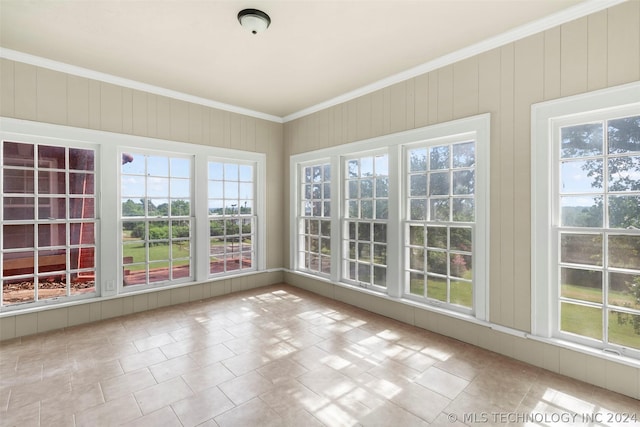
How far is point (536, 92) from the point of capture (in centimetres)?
270

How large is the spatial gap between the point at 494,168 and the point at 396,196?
1.13 m

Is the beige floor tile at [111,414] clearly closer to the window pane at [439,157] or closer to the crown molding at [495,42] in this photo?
the window pane at [439,157]


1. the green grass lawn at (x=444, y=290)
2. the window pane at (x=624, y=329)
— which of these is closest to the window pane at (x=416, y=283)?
the green grass lawn at (x=444, y=290)

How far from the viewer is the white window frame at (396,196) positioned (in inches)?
119

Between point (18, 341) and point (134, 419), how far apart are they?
228 cm

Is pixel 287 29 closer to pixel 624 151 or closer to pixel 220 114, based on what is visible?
pixel 220 114

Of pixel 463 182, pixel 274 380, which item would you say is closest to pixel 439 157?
pixel 463 182

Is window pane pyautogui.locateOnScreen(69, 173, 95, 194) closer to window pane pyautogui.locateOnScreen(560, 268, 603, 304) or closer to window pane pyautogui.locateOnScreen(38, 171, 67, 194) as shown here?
window pane pyautogui.locateOnScreen(38, 171, 67, 194)

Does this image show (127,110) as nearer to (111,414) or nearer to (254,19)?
(254,19)

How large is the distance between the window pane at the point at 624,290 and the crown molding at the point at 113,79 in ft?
16.1

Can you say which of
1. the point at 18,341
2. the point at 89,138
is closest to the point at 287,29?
the point at 89,138

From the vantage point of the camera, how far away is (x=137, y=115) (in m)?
4.01

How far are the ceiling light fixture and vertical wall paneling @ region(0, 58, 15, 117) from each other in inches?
105

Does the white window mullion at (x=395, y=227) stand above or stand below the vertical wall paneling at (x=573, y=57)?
below
